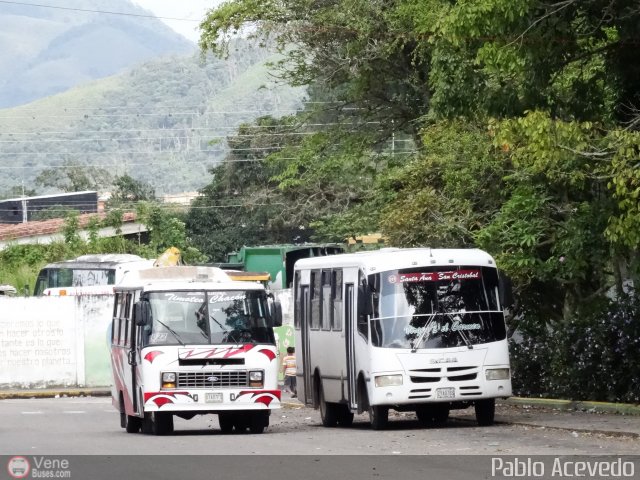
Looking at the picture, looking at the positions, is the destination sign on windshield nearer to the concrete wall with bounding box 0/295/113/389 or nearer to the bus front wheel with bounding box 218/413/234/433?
the bus front wheel with bounding box 218/413/234/433

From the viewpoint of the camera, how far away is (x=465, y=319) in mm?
21391

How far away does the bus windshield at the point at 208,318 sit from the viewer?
69.7ft

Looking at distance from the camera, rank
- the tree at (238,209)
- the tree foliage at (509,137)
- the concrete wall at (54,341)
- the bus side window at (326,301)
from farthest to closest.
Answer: the tree at (238,209) < the concrete wall at (54,341) < the bus side window at (326,301) < the tree foliage at (509,137)

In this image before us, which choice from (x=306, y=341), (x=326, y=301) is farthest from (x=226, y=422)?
(x=306, y=341)

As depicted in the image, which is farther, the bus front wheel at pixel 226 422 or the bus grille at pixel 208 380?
the bus front wheel at pixel 226 422

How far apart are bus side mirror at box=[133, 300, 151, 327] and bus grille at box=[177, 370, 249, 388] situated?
1.01 meters

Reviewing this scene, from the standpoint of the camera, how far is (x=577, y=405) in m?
23.4

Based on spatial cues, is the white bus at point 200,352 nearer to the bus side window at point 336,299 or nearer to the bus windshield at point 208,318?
the bus windshield at point 208,318

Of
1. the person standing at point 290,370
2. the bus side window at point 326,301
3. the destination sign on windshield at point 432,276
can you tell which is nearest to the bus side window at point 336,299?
the bus side window at point 326,301

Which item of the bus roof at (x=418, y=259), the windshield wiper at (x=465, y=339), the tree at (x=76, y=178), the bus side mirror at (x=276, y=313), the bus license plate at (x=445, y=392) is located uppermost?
the tree at (x=76, y=178)

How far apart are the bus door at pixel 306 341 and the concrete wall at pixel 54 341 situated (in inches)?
616

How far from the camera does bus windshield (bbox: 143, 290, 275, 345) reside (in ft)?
69.7

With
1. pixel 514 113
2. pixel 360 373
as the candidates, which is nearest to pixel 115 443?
pixel 360 373

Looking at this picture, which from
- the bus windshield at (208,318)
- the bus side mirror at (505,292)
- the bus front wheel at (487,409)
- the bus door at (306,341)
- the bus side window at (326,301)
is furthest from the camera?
the bus door at (306,341)
